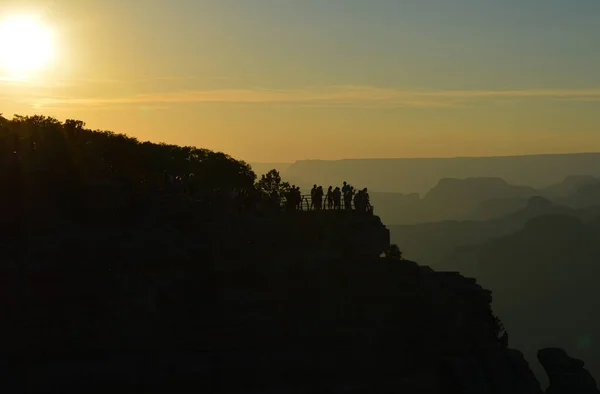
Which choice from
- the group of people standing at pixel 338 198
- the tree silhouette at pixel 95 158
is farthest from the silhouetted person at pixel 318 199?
the tree silhouette at pixel 95 158

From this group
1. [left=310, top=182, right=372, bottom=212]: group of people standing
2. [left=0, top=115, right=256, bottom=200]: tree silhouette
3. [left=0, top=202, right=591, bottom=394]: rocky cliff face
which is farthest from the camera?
[left=310, top=182, right=372, bottom=212]: group of people standing

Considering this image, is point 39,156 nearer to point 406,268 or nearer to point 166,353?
point 166,353

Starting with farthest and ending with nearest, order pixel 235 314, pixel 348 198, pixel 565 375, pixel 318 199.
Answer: pixel 565 375 → pixel 348 198 → pixel 318 199 → pixel 235 314

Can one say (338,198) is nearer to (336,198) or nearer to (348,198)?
(336,198)

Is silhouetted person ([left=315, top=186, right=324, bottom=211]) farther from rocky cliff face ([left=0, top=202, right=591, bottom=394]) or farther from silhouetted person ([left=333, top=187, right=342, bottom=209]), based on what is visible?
rocky cliff face ([left=0, top=202, right=591, bottom=394])

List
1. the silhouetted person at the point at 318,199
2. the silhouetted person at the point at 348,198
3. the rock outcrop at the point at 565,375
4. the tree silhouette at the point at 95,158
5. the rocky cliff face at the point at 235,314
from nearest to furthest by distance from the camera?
the rocky cliff face at the point at 235,314 → the tree silhouette at the point at 95,158 → the silhouetted person at the point at 318,199 → the silhouetted person at the point at 348,198 → the rock outcrop at the point at 565,375

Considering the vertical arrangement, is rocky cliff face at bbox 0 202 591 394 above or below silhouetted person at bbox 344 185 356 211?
below

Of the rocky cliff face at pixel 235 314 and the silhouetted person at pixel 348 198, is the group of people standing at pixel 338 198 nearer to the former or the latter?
the silhouetted person at pixel 348 198

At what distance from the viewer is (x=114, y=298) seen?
39.8 meters

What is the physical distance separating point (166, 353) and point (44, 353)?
6.52m

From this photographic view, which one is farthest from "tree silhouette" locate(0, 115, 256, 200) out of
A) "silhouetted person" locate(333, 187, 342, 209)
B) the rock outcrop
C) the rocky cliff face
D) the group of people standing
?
the rock outcrop

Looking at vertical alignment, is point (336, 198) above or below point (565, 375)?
above

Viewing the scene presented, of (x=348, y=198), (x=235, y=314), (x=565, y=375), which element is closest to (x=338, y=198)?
(x=348, y=198)

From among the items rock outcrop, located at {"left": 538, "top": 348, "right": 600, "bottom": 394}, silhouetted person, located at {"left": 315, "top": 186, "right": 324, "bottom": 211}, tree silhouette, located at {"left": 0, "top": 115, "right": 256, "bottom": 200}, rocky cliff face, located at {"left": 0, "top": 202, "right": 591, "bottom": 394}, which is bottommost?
rock outcrop, located at {"left": 538, "top": 348, "right": 600, "bottom": 394}
